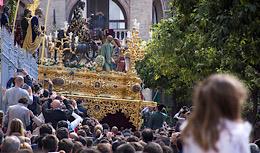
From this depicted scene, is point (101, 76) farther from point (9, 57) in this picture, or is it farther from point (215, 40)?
point (215, 40)

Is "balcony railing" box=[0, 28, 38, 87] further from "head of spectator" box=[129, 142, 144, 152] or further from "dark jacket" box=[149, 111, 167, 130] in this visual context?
"head of spectator" box=[129, 142, 144, 152]

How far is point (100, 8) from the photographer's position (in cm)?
6838

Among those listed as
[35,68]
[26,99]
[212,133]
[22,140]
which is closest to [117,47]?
[35,68]

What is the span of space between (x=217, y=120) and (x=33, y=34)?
22.9 m

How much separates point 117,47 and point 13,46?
1579 cm

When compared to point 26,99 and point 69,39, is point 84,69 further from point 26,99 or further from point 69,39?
point 26,99

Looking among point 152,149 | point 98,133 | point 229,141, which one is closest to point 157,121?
point 98,133

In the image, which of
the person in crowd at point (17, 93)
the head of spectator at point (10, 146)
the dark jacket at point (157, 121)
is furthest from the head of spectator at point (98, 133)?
the head of spectator at point (10, 146)

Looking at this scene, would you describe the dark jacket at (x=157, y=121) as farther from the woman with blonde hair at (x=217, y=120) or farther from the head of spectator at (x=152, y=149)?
the woman with blonde hair at (x=217, y=120)

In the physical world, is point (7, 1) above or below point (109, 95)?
above

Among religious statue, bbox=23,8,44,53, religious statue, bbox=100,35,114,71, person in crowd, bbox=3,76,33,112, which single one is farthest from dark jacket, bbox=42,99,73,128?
religious statue, bbox=100,35,114,71

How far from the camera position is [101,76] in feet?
116

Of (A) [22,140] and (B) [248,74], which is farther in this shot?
(B) [248,74]

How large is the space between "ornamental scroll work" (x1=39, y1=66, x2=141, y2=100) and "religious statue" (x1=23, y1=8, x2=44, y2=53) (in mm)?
3984
